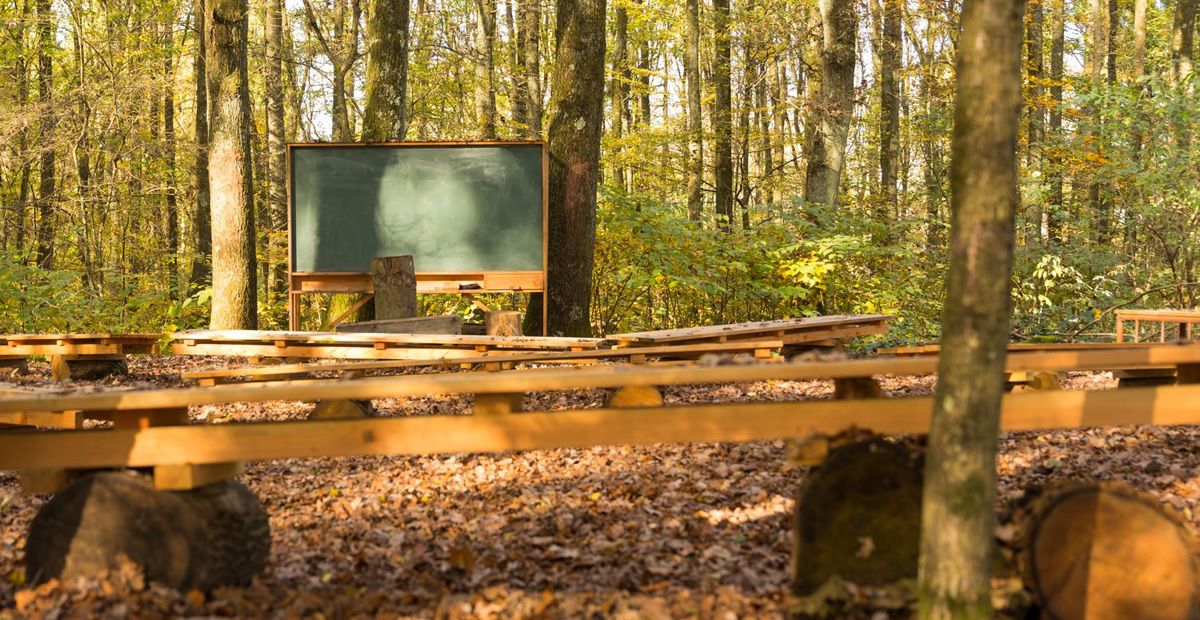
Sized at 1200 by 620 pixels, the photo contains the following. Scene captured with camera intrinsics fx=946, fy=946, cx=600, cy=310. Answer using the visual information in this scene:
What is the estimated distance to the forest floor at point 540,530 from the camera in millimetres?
3797

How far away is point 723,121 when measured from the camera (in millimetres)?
20125

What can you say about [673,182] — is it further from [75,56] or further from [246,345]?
[246,345]

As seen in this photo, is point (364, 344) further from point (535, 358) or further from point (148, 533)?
point (148, 533)

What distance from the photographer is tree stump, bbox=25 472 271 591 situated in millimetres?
3820

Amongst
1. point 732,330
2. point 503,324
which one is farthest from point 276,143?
point 732,330

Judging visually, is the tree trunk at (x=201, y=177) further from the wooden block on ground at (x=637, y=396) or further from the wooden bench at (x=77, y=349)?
the wooden block on ground at (x=637, y=396)

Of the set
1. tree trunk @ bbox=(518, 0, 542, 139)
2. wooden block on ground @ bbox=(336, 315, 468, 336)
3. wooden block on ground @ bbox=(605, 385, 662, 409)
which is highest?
tree trunk @ bbox=(518, 0, 542, 139)

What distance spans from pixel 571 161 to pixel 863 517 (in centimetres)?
863

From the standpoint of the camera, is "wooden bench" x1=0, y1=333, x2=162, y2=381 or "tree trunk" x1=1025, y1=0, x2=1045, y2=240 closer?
"wooden bench" x1=0, y1=333, x2=162, y2=381

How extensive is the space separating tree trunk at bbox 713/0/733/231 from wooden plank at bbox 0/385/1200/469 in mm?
15670

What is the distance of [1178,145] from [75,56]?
21.9 meters

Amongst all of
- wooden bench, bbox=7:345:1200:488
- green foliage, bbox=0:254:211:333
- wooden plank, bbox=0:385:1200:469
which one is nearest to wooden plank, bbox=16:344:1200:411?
wooden bench, bbox=7:345:1200:488

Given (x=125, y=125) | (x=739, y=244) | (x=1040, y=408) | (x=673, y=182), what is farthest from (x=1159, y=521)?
(x=673, y=182)

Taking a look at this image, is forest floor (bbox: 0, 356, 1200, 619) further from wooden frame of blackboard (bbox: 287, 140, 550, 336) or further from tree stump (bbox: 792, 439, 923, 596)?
wooden frame of blackboard (bbox: 287, 140, 550, 336)
